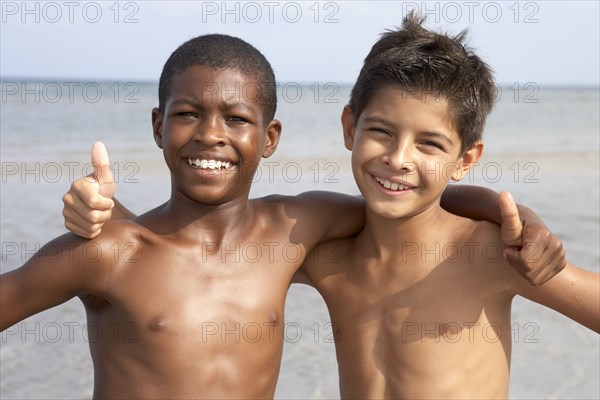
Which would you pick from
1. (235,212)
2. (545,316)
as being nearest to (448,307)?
(235,212)

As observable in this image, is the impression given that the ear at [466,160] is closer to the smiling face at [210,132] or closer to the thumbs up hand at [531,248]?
the thumbs up hand at [531,248]

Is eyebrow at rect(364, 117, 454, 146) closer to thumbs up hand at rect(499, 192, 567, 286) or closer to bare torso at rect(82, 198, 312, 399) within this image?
thumbs up hand at rect(499, 192, 567, 286)

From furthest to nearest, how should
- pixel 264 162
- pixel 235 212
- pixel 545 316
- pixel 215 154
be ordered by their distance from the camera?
1. pixel 264 162
2. pixel 545 316
3. pixel 235 212
4. pixel 215 154

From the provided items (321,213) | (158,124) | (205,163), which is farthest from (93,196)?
(321,213)

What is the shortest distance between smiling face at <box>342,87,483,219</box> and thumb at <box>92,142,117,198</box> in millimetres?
792

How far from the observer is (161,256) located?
2.57 meters

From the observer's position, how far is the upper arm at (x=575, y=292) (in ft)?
7.95

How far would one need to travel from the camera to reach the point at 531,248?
2248mm

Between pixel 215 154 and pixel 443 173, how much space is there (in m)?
0.72

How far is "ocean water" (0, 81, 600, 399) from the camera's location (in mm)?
4273

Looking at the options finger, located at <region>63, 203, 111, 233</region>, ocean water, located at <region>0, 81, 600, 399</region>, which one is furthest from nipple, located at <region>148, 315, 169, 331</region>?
ocean water, located at <region>0, 81, 600, 399</region>

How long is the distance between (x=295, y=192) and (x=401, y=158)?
19.2 ft

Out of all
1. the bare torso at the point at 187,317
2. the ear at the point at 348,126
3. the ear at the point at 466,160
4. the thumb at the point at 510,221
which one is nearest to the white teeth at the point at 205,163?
the bare torso at the point at 187,317

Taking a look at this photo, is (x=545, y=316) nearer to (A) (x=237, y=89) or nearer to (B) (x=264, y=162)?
(A) (x=237, y=89)
